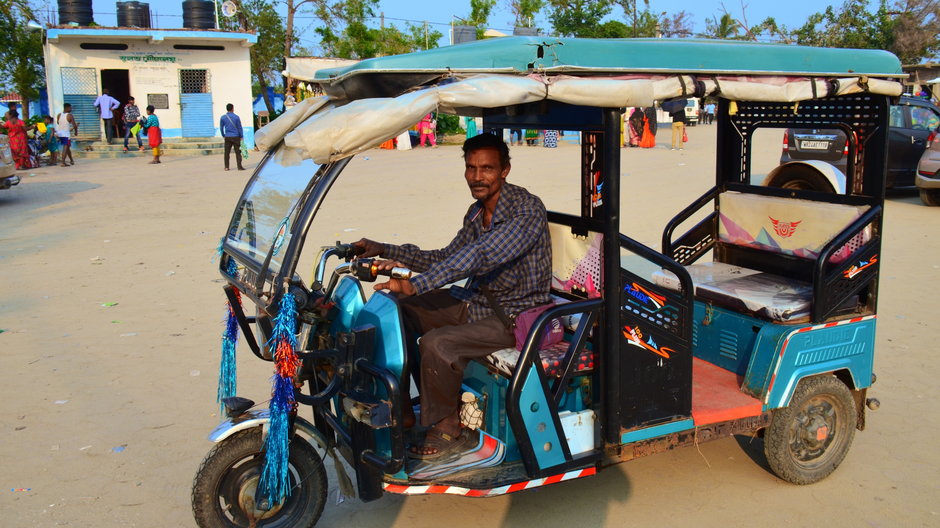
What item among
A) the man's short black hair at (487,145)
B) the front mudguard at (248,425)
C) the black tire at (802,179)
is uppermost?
the man's short black hair at (487,145)

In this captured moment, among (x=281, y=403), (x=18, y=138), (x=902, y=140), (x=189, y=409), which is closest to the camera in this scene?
(x=281, y=403)

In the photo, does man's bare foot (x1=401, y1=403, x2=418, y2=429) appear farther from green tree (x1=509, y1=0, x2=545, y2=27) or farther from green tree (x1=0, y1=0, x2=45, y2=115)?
green tree (x1=509, y1=0, x2=545, y2=27)

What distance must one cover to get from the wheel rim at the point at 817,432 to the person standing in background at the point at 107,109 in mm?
24650

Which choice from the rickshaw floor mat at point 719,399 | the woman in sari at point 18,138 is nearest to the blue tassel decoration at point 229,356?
the rickshaw floor mat at point 719,399

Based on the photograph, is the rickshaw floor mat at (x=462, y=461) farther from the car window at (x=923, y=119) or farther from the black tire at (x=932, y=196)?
the car window at (x=923, y=119)

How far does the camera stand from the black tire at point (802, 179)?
5.07m

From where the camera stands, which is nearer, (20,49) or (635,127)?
(635,127)

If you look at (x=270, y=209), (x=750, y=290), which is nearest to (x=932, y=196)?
(x=750, y=290)

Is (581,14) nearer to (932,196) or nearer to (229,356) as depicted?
(932,196)

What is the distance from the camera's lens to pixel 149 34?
2538cm

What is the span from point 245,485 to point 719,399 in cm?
227

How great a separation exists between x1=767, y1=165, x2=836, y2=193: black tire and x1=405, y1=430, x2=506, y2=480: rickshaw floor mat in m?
2.70

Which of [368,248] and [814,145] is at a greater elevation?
[814,145]

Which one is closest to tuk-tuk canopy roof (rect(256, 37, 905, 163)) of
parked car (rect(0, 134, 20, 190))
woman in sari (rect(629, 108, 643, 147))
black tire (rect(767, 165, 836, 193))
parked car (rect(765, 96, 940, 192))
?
black tire (rect(767, 165, 836, 193))
